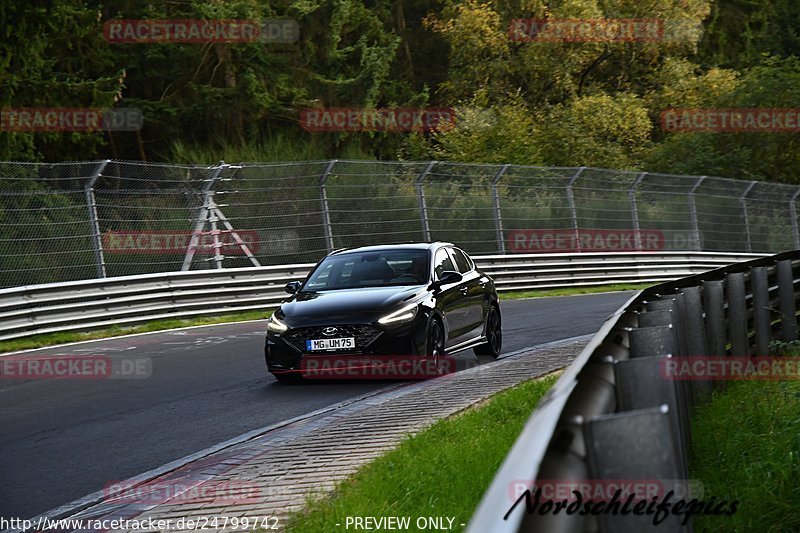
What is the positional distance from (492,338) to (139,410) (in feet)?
16.9

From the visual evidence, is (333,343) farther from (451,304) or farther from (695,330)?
(695,330)

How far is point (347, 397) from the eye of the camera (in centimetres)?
1192

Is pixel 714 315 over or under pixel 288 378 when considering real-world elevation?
over

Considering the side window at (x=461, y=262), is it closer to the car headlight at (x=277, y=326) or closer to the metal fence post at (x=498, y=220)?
the car headlight at (x=277, y=326)

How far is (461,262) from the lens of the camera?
15.5m

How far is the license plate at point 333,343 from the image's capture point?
12695 mm

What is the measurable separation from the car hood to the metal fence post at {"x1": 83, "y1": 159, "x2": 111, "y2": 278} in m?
8.57

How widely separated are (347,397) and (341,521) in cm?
575

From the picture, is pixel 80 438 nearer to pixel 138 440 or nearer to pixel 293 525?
pixel 138 440

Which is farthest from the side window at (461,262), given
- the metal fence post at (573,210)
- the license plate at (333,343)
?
the metal fence post at (573,210)

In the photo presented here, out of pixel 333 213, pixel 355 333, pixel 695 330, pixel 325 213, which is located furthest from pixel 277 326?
pixel 333 213

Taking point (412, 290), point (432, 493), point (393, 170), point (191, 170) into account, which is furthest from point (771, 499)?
point (393, 170)

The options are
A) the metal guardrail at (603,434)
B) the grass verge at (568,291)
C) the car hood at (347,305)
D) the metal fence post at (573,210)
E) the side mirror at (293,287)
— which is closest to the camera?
the metal guardrail at (603,434)

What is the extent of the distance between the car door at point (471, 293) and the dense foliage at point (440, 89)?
16888 mm
